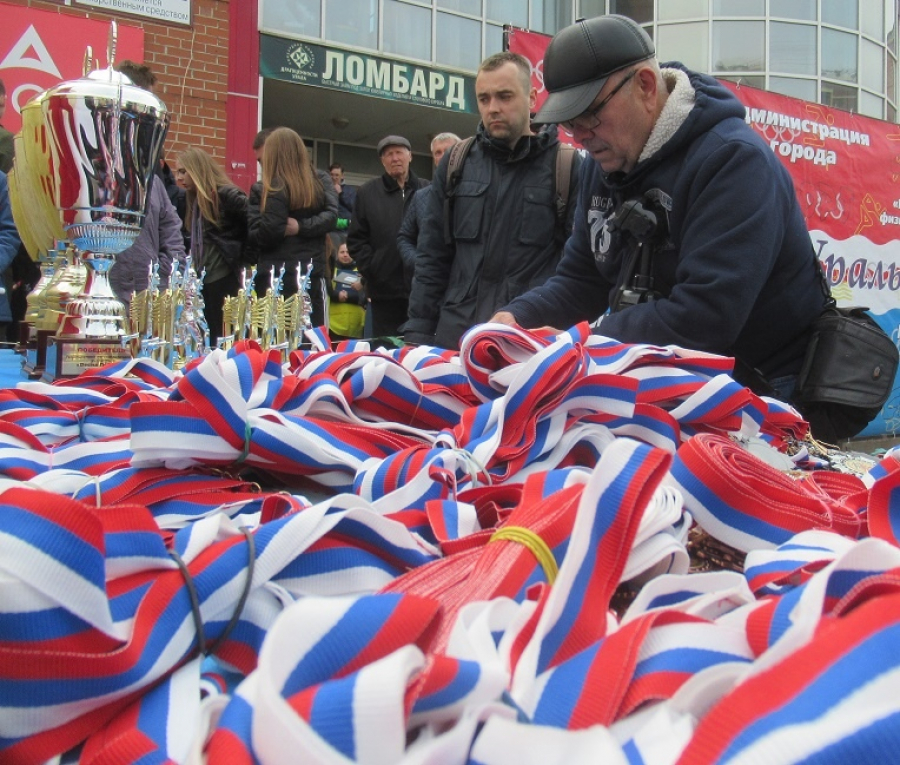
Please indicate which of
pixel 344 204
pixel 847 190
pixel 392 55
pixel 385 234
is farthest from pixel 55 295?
pixel 392 55

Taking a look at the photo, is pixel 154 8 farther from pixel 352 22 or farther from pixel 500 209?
pixel 500 209

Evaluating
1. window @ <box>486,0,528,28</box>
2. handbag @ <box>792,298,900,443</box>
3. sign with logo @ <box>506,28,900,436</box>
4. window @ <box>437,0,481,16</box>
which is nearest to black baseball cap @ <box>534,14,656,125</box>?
handbag @ <box>792,298,900,443</box>

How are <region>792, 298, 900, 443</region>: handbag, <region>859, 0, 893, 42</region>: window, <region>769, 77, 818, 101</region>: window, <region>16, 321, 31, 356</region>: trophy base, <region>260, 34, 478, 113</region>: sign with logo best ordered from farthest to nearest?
<region>859, 0, 893, 42</region>: window → <region>769, 77, 818, 101</region>: window → <region>260, 34, 478, 113</region>: sign with logo → <region>16, 321, 31, 356</region>: trophy base → <region>792, 298, 900, 443</region>: handbag

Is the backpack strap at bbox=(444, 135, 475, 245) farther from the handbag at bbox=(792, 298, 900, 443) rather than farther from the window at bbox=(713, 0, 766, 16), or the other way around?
the window at bbox=(713, 0, 766, 16)

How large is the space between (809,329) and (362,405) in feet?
3.65

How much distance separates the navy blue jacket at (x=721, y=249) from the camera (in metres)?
1.48

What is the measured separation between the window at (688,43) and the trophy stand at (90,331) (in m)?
11.4

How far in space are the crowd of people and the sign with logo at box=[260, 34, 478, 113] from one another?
586 centimetres

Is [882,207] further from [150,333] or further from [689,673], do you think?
[689,673]

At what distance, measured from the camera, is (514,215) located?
2.75 metres

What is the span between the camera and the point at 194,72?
22.9ft

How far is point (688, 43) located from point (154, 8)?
7.75 meters

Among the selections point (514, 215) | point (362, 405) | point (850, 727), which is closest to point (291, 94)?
point (514, 215)

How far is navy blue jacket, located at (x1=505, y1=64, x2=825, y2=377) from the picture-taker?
1477 mm
